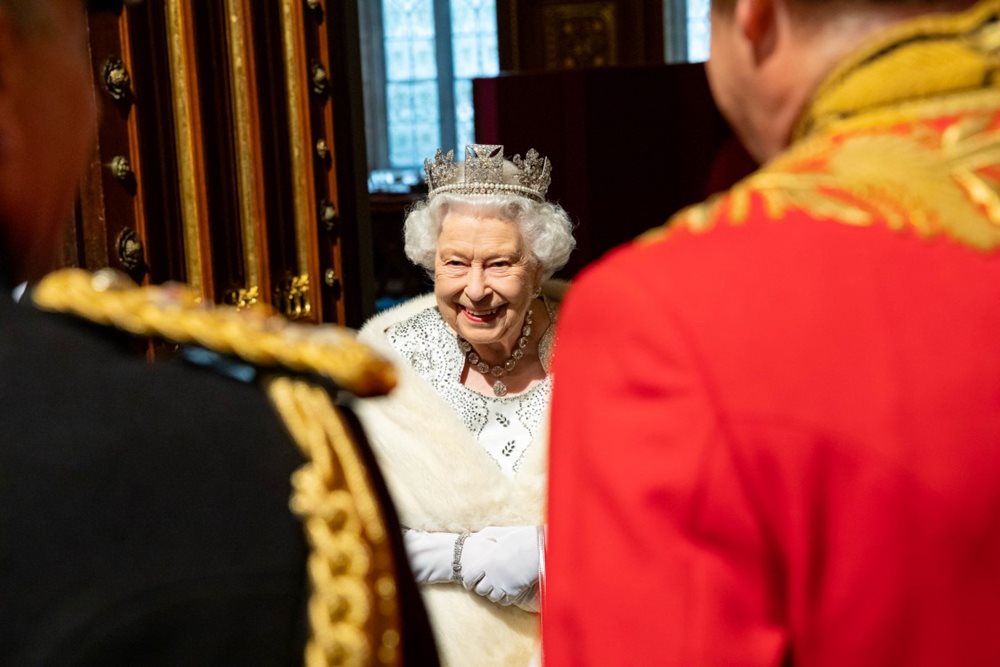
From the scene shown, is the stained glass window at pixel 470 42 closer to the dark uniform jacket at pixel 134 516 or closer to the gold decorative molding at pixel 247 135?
the gold decorative molding at pixel 247 135

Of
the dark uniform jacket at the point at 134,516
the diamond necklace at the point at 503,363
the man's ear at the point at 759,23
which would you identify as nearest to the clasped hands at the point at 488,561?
the diamond necklace at the point at 503,363

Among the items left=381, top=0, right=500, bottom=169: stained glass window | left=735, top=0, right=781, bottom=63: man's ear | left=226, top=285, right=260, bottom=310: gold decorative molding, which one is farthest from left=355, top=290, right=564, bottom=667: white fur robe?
left=381, top=0, right=500, bottom=169: stained glass window

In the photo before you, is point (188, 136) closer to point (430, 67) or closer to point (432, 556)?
point (432, 556)

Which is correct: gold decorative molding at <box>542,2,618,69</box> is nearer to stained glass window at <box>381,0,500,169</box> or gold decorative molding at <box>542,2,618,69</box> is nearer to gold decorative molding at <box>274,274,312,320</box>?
stained glass window at <box>381,0,500,169</box>

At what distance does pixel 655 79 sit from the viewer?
4.41 m

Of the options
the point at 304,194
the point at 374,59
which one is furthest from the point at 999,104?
the point at 374,59

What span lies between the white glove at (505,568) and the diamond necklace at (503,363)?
0.37 meters

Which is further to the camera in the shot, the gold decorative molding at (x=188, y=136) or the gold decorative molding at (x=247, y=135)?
the gold decorative molding at (x=247, y=135)

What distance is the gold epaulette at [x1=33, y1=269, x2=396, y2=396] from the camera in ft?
2.47

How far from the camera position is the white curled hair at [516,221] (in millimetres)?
2756

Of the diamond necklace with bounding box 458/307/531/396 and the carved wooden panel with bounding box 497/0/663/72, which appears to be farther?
the carved wooden panel with bounding box 497/0/663/72

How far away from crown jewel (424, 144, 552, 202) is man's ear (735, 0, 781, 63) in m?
1.89

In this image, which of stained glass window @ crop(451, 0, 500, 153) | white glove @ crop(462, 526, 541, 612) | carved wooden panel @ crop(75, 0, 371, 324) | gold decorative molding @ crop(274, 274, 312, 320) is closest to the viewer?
white glove @ crop(462, 526, 541, 612)

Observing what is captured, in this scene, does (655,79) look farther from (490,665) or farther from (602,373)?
(602,373)
